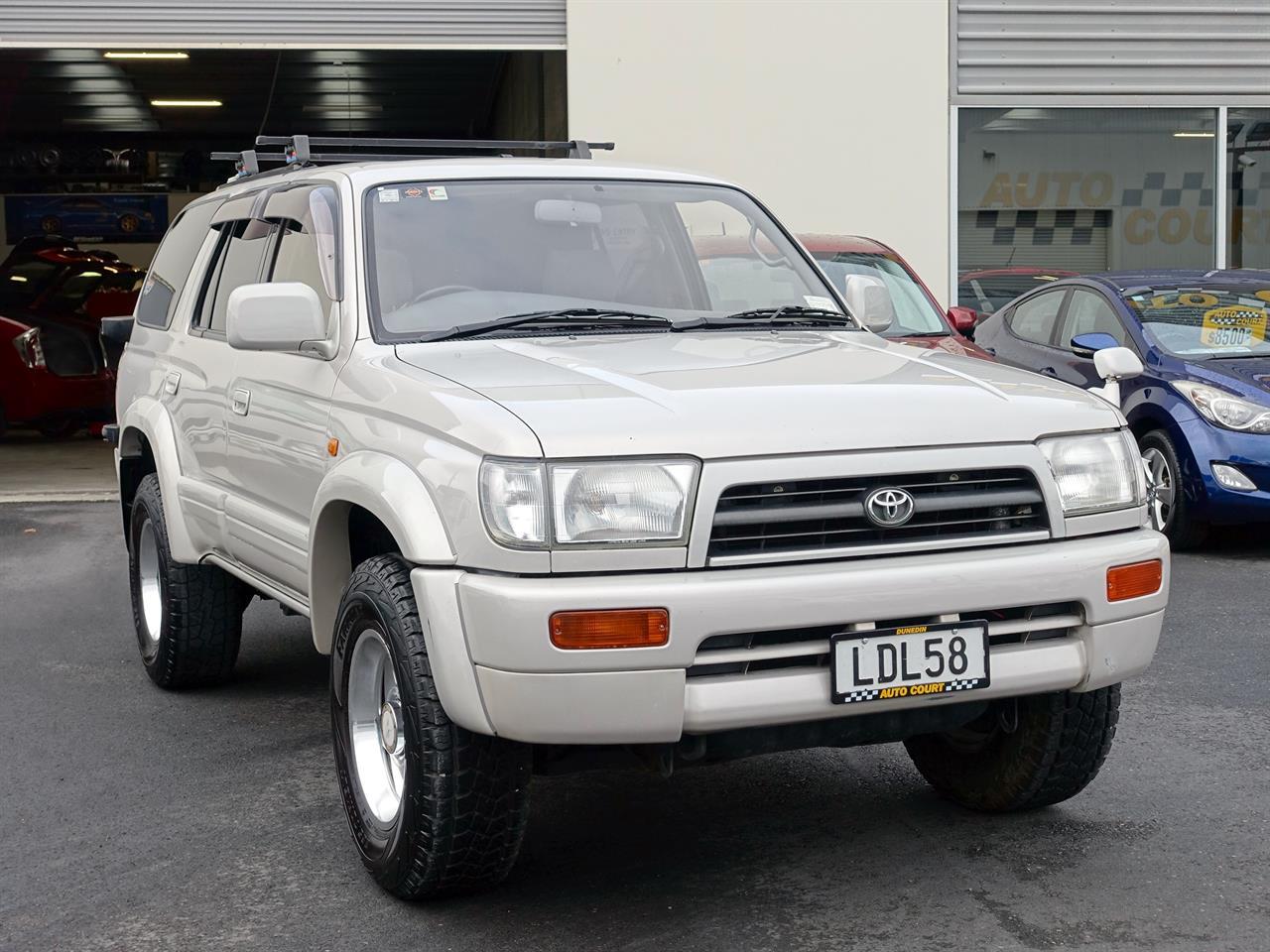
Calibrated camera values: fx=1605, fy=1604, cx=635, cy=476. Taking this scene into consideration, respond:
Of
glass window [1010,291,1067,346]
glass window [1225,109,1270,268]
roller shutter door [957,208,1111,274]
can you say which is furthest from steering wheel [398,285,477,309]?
glass window [1225,109,1270,268]

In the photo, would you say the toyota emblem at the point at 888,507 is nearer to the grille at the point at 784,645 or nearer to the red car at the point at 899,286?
the grille at the point at 784,645

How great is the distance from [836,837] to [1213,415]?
16.3ft

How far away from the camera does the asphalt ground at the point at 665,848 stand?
3.61 metres

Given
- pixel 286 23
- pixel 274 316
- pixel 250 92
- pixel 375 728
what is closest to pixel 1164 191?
pixel 286 23

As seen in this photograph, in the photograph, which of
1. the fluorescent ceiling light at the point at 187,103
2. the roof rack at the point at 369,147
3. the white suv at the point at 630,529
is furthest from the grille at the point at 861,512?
the fluorescent ceiling light at the point at 187,103

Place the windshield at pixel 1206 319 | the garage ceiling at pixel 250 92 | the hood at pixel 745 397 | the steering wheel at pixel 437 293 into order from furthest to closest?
the garage ceiling at pixel 250 92 < the windshield at pixel 1206 319 < the steering wheel at pixel 437 293 < the hood at pixel 745 397

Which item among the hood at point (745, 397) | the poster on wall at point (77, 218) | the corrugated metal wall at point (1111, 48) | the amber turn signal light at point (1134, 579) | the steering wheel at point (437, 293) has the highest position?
the corrugated metal wall at point (1111, 48)

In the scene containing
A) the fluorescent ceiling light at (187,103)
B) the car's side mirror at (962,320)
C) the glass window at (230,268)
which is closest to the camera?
the glass window at (230,268)

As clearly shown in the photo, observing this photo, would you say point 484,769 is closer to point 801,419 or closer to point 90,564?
point 801,419

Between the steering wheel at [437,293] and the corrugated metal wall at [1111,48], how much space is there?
30.4 ft

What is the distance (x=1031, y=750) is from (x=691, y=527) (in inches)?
53.4

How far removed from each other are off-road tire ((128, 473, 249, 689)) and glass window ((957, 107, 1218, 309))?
8523 mm

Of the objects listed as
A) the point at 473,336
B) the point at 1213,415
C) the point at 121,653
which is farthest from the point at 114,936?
the point at 1213,415

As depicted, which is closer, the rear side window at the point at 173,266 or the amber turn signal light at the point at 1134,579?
the amber turn signal light at the point at 1134,579
